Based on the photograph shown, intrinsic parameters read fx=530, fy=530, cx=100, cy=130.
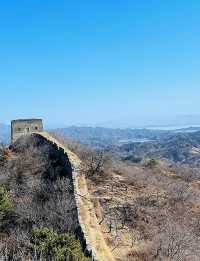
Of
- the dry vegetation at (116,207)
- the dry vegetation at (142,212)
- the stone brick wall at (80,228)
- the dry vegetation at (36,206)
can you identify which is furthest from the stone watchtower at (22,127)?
the stone brick wall at (80,228)

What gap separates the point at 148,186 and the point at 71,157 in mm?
5489

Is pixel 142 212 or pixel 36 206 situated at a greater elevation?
pixel 36 206

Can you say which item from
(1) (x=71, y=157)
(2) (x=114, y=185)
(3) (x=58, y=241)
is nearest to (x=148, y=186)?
(2) (x=114, y=185)

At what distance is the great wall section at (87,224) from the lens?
64.4ft

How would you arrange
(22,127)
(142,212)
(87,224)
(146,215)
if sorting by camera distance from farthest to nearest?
1. (22,127)
2. (142,212)
3. (146,215)
4. (87,224)

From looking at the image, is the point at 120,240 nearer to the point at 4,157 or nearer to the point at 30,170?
the point at 30,170

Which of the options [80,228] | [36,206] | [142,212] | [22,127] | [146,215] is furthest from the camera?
[22,127]

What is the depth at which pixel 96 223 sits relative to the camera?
2419cm

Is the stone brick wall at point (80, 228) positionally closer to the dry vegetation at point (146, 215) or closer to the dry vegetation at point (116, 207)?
the dry vegetation at point (116, 207)

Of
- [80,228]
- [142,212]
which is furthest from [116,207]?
[80,228]

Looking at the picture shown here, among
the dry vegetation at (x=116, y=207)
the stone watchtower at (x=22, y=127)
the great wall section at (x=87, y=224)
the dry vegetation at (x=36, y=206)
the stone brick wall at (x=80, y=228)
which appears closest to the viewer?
the dry vegetation at (x=36, y=206)

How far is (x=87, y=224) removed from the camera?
22672 mm

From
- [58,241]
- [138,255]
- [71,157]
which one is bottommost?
[138,255]

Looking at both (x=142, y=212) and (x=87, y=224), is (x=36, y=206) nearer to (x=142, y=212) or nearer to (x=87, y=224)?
(x=87, y=224)
